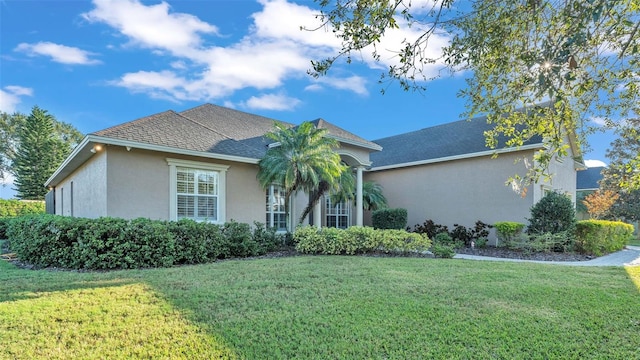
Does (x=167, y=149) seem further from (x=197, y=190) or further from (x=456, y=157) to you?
(x=456, y=157)

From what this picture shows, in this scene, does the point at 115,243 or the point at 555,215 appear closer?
the point at 115,243

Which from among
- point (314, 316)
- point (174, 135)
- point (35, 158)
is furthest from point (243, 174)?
point (35, 158)

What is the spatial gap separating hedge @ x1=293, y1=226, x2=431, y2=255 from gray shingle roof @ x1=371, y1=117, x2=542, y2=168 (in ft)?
22.0

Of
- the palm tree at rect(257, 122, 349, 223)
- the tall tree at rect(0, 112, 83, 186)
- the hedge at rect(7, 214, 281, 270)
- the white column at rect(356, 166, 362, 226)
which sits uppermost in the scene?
the tall tree at rect(0, 112, 83, 186)

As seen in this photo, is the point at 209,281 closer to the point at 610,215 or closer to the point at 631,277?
the point at 631,277

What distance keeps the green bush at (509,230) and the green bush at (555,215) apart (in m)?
0.65

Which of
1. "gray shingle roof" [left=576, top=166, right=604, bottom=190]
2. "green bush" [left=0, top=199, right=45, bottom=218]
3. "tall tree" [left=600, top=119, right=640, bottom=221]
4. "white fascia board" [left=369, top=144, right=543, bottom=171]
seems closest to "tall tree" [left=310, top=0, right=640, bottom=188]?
"white fascia board" [left=369, top=144, right=543, bottom=171]

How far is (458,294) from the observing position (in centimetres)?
568

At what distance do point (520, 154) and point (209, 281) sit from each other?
13533 millimetres

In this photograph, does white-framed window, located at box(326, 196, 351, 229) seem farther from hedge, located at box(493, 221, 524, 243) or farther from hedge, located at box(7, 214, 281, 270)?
hedge, located at box(7, 214, 281, 270)

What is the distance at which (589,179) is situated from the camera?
110 ft

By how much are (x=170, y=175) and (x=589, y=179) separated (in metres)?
38.9

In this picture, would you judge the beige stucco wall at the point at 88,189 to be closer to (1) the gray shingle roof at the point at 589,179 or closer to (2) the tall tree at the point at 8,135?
(2) the tall tree at the point at 8,135

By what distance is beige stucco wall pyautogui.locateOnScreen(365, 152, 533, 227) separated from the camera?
47.7 feet
